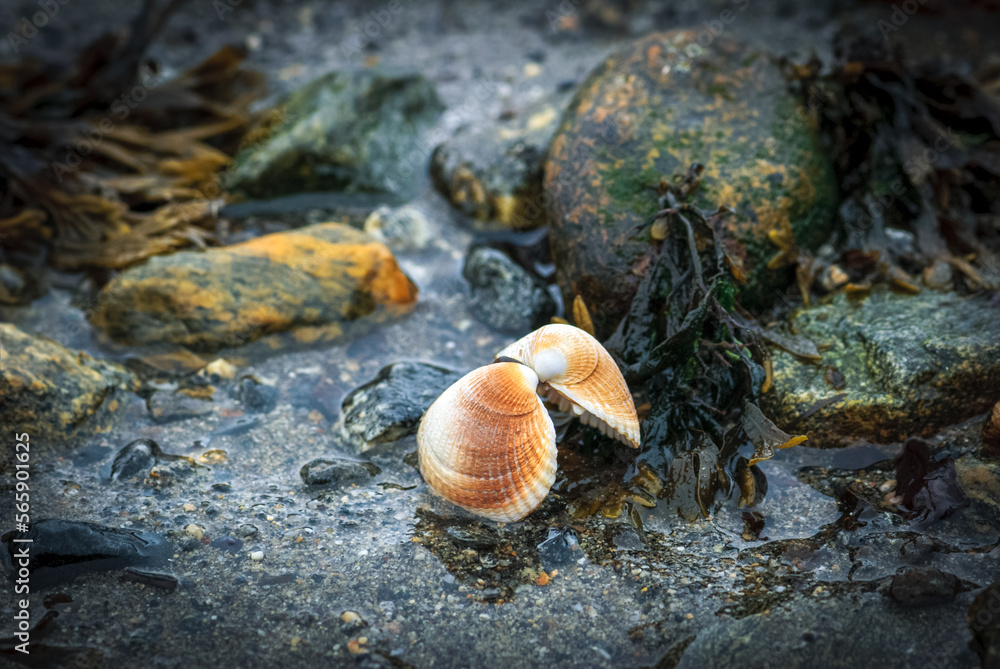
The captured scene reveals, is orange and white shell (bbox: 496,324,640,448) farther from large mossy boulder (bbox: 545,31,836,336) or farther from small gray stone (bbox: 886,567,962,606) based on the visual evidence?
small gray stone (bbox: 886,567,962,606)

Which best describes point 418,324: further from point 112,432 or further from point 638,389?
point 112,432

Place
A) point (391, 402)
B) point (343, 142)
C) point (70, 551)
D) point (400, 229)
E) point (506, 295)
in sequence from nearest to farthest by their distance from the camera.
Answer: point (70, 551), point (391, 402), point (506, 295), point (400, 229), point (343, 142)

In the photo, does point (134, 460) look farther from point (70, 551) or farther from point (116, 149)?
point (116, 149)

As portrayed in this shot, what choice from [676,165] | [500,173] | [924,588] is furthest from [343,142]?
[924,588]

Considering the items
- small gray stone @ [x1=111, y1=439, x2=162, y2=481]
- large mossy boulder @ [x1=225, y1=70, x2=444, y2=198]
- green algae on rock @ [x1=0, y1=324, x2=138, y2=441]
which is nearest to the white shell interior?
small gray stone @ [x1=111, y1=439, x2=162, y2=481]

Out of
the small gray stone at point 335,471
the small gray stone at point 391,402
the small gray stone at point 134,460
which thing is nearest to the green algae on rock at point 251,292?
the small gray stone at point 391,402

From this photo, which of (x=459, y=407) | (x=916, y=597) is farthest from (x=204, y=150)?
(x=916, y=597)

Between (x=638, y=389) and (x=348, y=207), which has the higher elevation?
(x=348, y=207)
